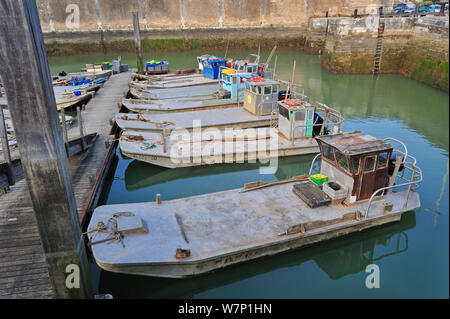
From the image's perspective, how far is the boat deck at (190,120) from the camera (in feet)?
53.4

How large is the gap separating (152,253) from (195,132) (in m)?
8.65

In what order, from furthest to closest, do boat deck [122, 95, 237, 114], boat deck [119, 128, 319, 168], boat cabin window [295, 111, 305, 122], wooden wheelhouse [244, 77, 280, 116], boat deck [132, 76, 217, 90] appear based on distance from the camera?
1. boat deck [132, 76, 217, 90]
2. boat deck [122, 95, 237, 114]
3. wooden wheelhouse [244, 77, 280, 116]
4. boat cabin window [295, 111, 305, 122]
5. boat deck [119, 128, 319, 168]

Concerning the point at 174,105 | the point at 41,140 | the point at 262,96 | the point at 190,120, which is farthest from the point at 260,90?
the point at 41,140

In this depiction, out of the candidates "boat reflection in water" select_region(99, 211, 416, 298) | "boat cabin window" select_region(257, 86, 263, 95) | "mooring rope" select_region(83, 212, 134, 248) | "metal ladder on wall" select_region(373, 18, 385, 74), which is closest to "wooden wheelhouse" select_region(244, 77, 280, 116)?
"boat cabin window" select_region(257, 86, 263, 95)

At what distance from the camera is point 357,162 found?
930cm

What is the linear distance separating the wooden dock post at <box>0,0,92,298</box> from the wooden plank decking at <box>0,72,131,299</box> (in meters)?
1.50

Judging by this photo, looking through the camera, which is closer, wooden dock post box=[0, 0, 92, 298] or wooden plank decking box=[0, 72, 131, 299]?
wooden dock post box=[0, 0, 92, 298]

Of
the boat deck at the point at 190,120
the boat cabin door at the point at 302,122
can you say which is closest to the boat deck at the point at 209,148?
the boat cabin door at the point at 302,122

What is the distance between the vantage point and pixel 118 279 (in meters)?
8.55

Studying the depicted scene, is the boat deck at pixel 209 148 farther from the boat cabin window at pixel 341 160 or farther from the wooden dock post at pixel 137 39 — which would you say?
the wooden dock post at pixel 137 39

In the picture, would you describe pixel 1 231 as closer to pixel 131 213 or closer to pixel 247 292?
pixel 131 213

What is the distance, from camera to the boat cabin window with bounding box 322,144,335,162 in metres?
10.1

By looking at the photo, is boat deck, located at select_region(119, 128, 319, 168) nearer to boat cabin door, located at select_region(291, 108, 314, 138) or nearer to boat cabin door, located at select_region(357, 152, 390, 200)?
boat cabin door, located at select_region(291, 108, 314, 138)

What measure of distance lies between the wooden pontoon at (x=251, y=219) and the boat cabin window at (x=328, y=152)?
34 mm
